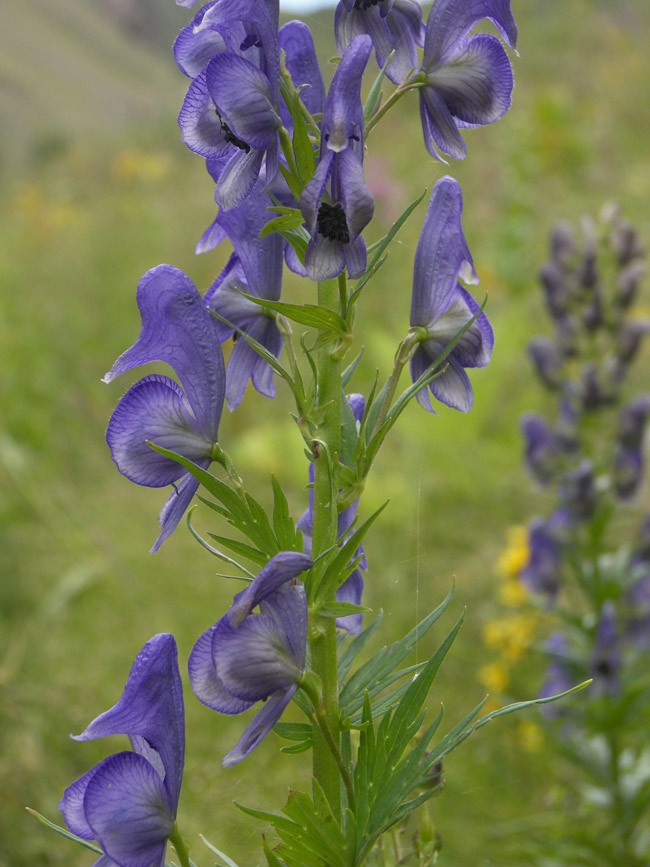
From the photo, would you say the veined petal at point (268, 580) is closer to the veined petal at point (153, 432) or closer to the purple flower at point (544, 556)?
the veined petal at point (153, 432)

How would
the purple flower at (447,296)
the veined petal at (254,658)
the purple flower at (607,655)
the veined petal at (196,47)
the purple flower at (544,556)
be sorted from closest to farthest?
1. the veined petal at (254,658)
2. the veined petal at (196,47)
3. the purple flower at (447,296)
4. the purple flower at (607,655)
5. the purple flower at (544,556)

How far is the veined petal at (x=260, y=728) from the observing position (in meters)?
0.80

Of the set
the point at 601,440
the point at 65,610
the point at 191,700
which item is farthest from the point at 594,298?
the point at 65,610

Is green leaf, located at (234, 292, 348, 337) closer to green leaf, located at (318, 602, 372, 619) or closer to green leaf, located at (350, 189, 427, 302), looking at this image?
green leaf, located at (350, 189, 427, 302)

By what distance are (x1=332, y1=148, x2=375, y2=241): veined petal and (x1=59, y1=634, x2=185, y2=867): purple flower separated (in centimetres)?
47

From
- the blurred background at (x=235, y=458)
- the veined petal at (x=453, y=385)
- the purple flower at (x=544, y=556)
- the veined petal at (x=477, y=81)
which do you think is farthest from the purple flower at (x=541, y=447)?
the veined petal at (x=477, y=81)

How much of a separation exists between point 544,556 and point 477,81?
2022 mm

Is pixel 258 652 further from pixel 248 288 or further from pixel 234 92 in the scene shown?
pixel 234 92

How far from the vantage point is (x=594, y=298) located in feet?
8.77

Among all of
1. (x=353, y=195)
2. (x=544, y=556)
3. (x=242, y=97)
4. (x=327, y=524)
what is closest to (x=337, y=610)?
(x=327, y=524)

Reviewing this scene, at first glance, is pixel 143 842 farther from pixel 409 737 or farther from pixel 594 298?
pixel 594 298

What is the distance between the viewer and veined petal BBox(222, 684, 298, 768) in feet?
2.64

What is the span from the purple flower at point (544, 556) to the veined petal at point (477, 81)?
1.91 meters

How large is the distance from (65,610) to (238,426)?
218 cm
